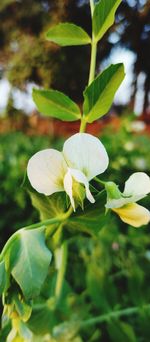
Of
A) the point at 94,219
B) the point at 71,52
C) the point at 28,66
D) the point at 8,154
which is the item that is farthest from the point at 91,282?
the point at 28,66

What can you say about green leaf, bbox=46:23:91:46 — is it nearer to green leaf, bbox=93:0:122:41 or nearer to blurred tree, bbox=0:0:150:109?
green leaf, bbox=93:0:122:41

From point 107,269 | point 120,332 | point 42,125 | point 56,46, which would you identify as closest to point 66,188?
point 120,332

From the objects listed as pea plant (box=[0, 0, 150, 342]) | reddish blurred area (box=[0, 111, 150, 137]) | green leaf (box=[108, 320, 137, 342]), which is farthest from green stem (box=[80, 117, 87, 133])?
reddish blurred area (box=[0, 111, 150, 137])

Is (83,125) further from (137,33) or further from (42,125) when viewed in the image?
(42,125)

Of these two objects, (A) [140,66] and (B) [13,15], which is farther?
(B) [13,15]

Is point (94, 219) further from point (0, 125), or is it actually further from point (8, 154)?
point (0, 125)

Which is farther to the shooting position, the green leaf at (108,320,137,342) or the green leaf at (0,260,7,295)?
the green leaf at (108,320,137,342)
